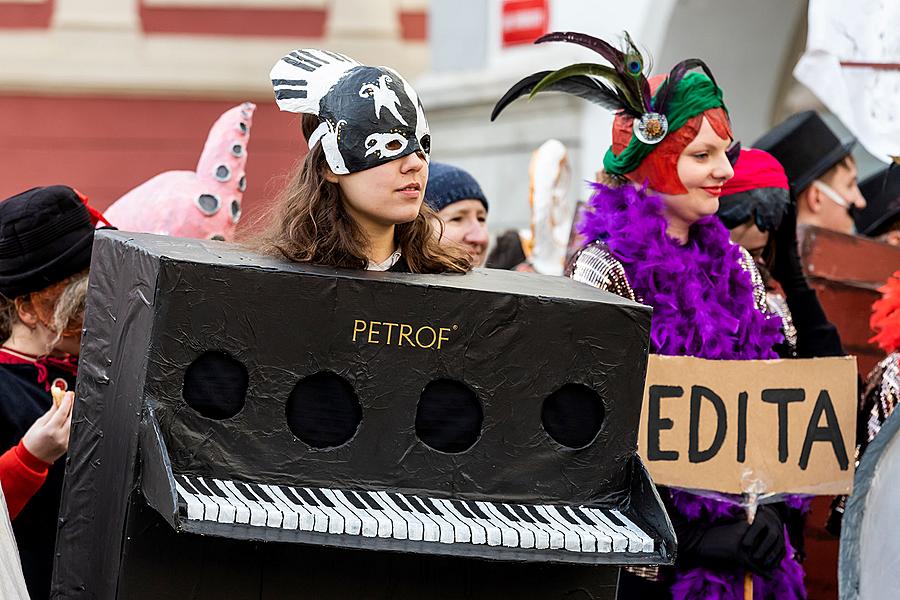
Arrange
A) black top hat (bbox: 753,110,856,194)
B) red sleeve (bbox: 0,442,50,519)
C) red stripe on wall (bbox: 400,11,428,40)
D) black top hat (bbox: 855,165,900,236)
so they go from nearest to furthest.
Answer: red sleeve (bbox: 0,442,50,519)
black top hat (bbox: 753,110,856,194)
black top hat (bbox: 855,165,900,236)
red stripe on wall (bbox: 400,11,428,40)

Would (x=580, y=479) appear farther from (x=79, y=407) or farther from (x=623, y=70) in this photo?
(x=623, y=70)

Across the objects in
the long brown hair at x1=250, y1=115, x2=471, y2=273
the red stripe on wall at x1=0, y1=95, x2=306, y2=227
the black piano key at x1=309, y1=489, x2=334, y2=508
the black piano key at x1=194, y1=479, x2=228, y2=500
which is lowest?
the red stripe on wall at x1=0, y1=95, x2=306, y2=227

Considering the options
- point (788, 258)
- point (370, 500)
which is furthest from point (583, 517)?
point (788, 258)

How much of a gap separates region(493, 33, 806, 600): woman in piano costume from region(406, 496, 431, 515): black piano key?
3.43 ft

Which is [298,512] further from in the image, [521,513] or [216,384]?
[521,513]

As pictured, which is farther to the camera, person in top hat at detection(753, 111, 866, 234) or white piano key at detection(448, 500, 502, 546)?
person in top hat at detection(753, 111, 866, 234)

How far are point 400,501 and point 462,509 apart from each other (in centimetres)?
10

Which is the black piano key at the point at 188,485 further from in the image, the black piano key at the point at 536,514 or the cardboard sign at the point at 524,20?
A: the cardboard sign at the point at 524,20

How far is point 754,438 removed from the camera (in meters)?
3.53

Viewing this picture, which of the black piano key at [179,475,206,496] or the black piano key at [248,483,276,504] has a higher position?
the black piano key at [179,475,206,496]

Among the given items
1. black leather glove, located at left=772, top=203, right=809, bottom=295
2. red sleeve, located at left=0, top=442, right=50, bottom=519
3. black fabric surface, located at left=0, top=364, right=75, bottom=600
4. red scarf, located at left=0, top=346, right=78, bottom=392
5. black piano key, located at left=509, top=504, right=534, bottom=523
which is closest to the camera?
black piano key, located at left=509, top=504, right=534, bottom=523

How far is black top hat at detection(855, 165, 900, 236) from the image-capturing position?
5.43m

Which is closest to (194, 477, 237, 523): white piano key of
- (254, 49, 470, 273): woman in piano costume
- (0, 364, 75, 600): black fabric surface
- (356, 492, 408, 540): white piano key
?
(356, 492, 408, 540): white piano key

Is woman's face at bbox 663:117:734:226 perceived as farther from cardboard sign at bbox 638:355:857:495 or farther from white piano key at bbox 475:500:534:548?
white piano key at bbox 475:500:534:548
